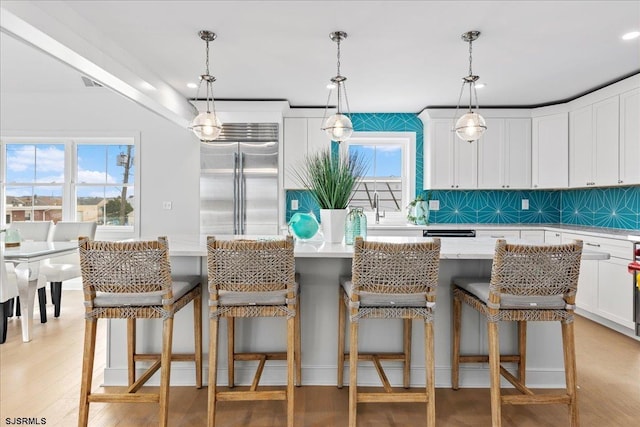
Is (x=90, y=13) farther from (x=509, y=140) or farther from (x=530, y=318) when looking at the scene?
(x=509, y=140)

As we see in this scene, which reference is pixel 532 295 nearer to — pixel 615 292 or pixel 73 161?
pixel 615 292

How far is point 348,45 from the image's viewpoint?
3018 mm

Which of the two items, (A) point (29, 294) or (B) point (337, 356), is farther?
(A) point (29, 294)

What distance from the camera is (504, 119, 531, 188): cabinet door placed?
4742 millimetres

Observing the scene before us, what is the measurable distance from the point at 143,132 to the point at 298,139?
6.87 feet

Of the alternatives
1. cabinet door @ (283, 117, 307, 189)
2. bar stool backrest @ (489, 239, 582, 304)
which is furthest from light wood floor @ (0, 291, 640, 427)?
cabinet door @ (283, 117, 307, 189)

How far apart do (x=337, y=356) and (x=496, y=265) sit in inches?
46.4

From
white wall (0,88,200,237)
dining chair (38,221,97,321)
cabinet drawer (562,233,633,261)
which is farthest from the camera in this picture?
white wall (0,88,200,237)

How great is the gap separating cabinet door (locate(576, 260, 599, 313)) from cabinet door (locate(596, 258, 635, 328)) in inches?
2.3

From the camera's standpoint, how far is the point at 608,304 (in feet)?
11.6

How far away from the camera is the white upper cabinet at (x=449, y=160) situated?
15.7 ft

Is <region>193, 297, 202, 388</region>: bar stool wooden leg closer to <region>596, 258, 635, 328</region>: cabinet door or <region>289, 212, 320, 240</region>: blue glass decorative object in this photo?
<region>289, 212, 320, 240</region>: blue glass decorative object

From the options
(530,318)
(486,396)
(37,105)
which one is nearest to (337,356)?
(486,396)

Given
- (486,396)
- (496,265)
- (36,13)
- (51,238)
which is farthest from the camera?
(51,238)
